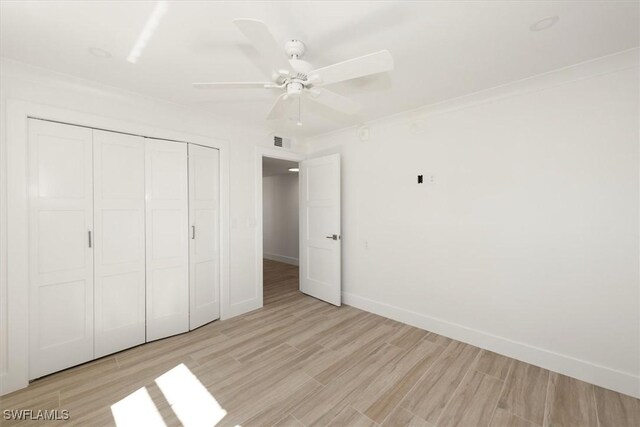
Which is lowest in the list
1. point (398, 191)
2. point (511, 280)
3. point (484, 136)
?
point (511, 280)

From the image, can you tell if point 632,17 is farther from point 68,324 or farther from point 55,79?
point 68,324

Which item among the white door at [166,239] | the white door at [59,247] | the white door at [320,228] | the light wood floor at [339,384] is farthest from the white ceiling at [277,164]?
the light wood floor at [339,384]

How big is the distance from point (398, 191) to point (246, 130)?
2.20m

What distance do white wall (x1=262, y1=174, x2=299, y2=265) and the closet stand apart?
11.7ft

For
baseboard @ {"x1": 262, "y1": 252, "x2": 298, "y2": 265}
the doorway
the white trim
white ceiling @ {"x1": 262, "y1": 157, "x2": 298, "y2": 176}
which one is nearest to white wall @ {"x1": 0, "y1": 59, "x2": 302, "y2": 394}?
the white trim

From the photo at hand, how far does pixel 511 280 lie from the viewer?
8.31ft

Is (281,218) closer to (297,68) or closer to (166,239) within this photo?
(166,239)

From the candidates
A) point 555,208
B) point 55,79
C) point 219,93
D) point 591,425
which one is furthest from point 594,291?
point 55,79

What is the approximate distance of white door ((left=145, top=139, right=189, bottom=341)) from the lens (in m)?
2.80

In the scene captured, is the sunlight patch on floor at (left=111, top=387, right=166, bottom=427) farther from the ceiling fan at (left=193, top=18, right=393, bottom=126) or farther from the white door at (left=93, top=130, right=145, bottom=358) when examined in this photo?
the ceiling fan at (left=193, top=18, right=393, bottom=126)

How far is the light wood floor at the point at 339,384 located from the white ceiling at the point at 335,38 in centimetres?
261

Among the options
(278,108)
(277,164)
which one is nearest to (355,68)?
(278,108)

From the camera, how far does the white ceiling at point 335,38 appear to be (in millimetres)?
1546

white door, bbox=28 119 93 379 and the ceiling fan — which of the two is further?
white door, bbox=28 119 93 379
